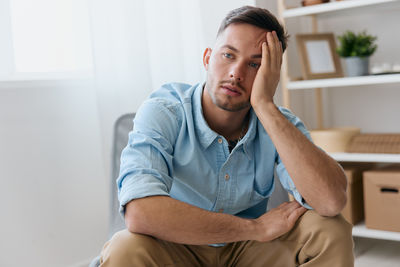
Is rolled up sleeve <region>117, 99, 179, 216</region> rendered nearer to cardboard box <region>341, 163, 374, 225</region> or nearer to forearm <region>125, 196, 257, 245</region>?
forearm <region>125, 196, 257, 245</region>

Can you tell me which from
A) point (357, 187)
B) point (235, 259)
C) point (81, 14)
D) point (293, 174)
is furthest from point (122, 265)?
point (357, 187)

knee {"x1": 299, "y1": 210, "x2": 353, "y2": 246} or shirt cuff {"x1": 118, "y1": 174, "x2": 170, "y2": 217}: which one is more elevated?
shirt cuff {"x1": 118, "y1": 174, "x2": 170, "y2": 217}

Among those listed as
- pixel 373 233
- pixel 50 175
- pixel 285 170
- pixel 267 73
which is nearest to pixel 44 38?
pixel 50 175

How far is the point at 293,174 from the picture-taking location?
1.41 m

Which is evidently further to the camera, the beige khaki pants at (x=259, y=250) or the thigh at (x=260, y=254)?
the thigh at (x=260, y=254)

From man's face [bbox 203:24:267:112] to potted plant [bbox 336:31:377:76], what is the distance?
3.64 ft

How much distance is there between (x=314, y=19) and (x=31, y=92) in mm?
1552

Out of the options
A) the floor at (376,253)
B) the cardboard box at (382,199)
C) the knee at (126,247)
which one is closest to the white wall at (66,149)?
the knee at (126,247)

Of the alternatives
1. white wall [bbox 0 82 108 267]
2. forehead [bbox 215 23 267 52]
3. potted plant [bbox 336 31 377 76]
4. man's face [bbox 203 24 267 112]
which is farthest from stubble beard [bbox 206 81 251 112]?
potted plant [bbox 336 31 377 76]

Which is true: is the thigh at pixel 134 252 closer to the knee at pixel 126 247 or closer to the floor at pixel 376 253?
the knee at pixel 126 247

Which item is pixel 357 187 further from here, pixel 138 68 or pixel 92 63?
pixel 92 63

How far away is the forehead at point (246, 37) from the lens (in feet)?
4.88

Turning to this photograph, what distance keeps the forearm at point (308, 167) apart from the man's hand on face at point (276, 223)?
0.06 metres

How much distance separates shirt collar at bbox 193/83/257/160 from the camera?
1486 millimetres
